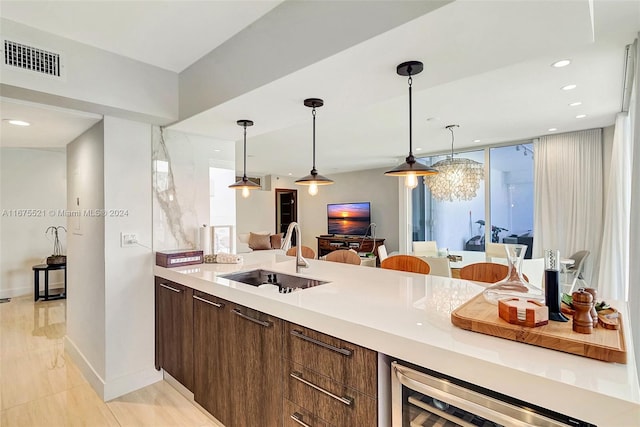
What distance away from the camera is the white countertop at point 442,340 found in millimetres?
792

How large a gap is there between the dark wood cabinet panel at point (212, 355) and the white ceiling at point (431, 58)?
1368 mm

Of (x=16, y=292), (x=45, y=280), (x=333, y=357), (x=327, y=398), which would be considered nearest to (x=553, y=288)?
(x=333, y=357)

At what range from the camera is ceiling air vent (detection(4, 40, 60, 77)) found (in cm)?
181

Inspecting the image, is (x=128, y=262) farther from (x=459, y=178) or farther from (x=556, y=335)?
(x=459, y=178)

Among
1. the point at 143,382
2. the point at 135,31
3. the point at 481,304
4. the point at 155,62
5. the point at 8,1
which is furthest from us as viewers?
the point at 143,382

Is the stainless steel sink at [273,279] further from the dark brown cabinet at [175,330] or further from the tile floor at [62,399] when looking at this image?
the tile floor at [62,399]

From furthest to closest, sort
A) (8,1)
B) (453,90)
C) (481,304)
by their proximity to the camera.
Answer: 1. (453,90)
2. (8,1)
3. (481,304)

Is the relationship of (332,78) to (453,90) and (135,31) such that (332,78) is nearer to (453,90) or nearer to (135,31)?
(135,31)

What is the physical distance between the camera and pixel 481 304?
132 centimetres

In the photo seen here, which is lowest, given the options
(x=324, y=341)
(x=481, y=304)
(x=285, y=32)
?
(x=324, y=341)

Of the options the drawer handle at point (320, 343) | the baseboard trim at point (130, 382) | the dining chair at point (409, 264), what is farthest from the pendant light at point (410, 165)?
the baseboard trim at point (130, 382)

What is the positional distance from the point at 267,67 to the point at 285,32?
8.3 inches

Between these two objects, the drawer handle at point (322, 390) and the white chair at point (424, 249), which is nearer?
the drawer handle at point (322, 390)

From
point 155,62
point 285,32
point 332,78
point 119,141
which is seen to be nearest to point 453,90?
point 332,78
